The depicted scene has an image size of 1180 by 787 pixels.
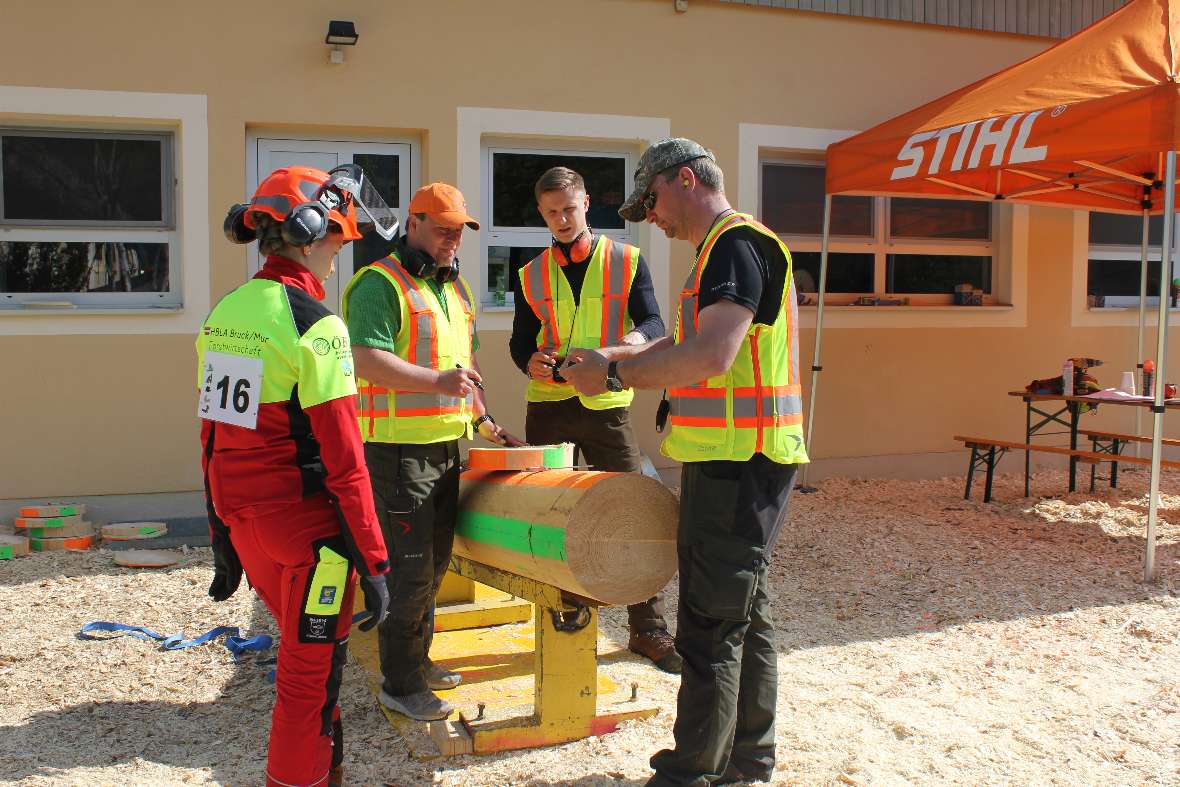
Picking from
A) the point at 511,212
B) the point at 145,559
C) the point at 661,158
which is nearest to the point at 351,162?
the point at 511,212

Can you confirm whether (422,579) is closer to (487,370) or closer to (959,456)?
(487,370)

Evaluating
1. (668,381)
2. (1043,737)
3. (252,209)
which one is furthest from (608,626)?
(252,209)

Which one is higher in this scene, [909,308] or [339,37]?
[339,37]

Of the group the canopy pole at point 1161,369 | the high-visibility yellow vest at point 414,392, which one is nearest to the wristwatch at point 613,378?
the high-visibility yellow vest at point 414,392

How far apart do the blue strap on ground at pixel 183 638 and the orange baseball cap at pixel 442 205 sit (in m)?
2.23

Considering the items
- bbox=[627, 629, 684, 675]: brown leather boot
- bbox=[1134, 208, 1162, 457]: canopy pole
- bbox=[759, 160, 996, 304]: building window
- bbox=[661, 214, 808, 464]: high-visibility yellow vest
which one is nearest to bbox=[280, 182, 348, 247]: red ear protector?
bbox=[661, 214, 808, 464]: high-visibility yellow vest

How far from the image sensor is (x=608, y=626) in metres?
5.35

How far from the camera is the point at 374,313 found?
3.88 metres

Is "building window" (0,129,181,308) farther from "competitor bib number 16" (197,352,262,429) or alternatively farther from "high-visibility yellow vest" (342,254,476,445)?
"competitor bib number 16" (197,352,262,429)

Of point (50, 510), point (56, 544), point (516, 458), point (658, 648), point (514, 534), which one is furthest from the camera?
point (50, 510)

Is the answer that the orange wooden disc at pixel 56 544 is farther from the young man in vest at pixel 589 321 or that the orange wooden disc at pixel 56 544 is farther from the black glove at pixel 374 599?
the black glove at pixel 374 599

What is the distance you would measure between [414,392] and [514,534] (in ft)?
2.19

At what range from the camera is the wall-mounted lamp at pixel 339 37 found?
7.34 meters

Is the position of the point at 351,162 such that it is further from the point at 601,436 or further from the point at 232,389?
the point at 232,389
